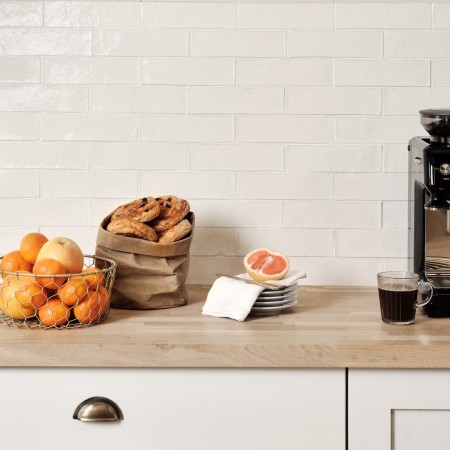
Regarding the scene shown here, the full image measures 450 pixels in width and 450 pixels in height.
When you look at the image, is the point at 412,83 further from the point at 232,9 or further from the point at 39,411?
the point at 39,411

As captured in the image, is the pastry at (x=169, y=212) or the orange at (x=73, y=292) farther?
the pastry at (x=169, y=212)

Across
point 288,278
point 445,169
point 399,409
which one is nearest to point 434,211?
point 445,169

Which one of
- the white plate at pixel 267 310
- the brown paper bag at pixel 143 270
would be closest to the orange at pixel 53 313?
the brown paper bag at pixel 143 270

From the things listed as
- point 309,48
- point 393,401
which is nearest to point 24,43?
point 309,48

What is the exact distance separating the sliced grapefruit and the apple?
44cm

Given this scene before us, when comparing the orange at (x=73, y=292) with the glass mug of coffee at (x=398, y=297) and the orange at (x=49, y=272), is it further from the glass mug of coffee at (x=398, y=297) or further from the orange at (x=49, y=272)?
the glass mug of coffee at (x=398, y=297)

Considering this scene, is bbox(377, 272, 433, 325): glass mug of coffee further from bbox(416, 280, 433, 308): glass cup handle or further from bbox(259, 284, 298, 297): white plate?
bbox(259, 284, 298, 297): white plate

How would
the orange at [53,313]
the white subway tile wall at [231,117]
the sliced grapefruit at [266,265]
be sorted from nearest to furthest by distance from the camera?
the orange at [53,313] < the sliced grapefruit at [266,265] < the white subway tile wall at [231,117]

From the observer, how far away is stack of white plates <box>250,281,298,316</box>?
217 centimetres

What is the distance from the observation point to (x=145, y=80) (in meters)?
2.51

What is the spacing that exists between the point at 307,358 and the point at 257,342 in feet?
0.37

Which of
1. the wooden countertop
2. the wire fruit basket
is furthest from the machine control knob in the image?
the wire fruit basket

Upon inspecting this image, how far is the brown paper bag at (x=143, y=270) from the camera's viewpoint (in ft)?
7.25

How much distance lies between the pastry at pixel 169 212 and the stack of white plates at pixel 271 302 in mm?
300
